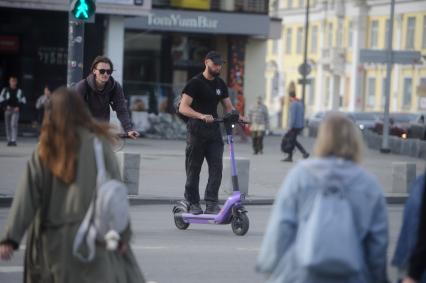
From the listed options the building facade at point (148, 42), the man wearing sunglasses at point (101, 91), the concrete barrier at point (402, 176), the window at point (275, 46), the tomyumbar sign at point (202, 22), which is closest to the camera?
the man wearing sunglasses at point (101, 91)

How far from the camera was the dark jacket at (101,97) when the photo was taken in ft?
41.0

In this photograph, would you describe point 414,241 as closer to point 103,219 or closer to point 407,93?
point 103,219

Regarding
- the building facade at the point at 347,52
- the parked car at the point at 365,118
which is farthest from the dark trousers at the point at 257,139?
the building facade at the point at 347,52

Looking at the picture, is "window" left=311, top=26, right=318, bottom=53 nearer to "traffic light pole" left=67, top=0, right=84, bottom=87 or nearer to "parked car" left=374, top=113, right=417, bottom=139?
"parked car" left=374, top=113, right=417, bottom=139

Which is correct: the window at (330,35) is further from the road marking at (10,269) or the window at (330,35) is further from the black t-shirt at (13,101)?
the road marking at (10,269)

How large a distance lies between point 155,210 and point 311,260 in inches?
464

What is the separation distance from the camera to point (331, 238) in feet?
18.5

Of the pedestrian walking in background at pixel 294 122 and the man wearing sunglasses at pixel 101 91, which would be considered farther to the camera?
the pedestrian walking in background at pixel 294 122

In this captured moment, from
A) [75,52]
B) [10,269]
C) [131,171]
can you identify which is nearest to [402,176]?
[131,171]

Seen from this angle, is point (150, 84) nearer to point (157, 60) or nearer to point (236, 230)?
point (157, 60)

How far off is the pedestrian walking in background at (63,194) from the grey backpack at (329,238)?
50.1 inches

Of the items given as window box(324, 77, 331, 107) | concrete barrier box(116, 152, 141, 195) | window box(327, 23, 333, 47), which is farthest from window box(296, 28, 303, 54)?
concrete barrier box(116, 152, 141, 195)

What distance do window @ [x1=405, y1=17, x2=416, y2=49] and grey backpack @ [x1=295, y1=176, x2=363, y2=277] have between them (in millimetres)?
67726

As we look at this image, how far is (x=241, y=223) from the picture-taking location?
13633mm
